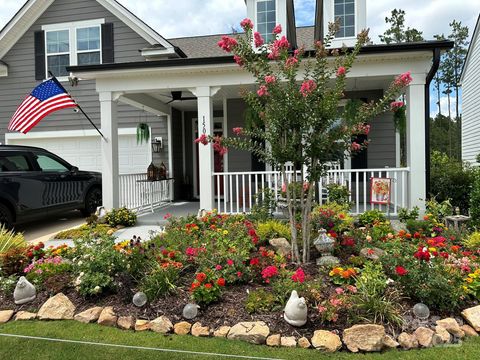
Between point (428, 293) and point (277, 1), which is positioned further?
point (277, 1)

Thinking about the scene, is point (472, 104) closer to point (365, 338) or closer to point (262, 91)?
point (262, 91)

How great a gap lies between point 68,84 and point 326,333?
10.9 m

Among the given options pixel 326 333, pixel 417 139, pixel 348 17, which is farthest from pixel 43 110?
pixel 348 17

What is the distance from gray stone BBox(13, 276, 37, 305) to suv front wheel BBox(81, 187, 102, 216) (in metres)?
5.33

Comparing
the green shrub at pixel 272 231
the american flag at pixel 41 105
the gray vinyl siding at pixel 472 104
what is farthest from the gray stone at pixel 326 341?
the gray vinyl siding at pixel 472 104

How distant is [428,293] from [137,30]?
10.4 meters

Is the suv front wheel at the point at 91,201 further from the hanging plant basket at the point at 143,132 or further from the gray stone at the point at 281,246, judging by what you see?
the gray stone at the point at 281,246

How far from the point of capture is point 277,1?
9086mm

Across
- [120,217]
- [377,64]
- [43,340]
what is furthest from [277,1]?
[43,340]

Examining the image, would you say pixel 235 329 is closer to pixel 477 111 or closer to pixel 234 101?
pixel 234 101

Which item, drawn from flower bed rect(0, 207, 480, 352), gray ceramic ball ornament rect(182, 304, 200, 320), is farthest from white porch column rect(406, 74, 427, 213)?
gray ceramic ball ornament rect(182, 304, 200, 320)

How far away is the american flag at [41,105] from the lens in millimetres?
6985

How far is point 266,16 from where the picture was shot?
920 cm

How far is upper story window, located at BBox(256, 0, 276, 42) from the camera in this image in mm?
9164
